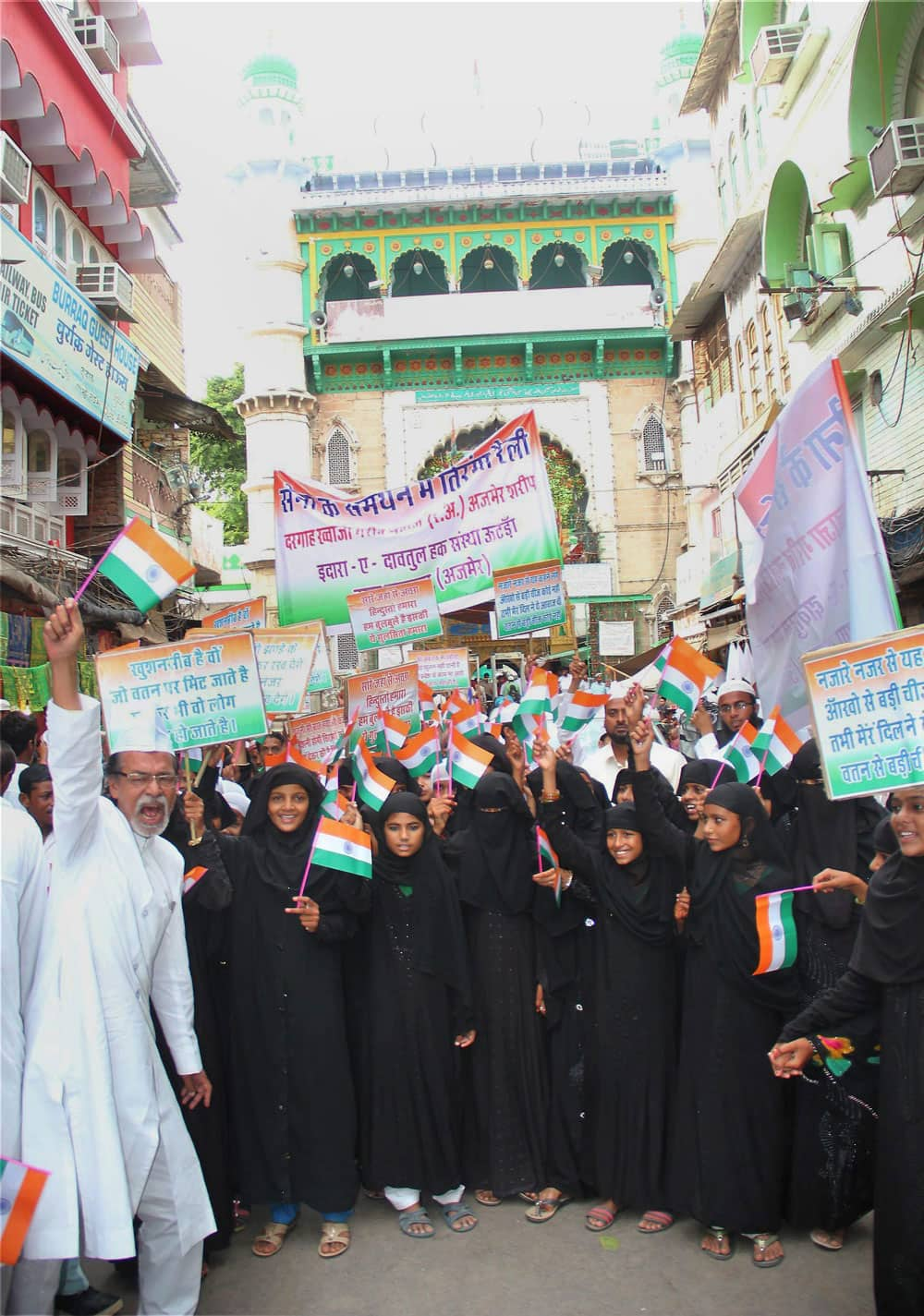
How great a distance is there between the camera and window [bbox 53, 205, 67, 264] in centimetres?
1295

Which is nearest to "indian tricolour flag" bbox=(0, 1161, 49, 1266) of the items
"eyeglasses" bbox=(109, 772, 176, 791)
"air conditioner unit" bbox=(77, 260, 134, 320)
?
"eyeglasses" bbox=(109, 772, 176, 791)

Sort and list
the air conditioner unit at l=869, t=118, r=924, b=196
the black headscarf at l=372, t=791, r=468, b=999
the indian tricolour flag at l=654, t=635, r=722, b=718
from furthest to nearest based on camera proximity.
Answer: the air conditioner unit at l=869, t=118, r=924, b=196
the indian tricolour flag at l=654, t=635, r=722, b=718
the black headscarf at l=372, t=791, r=468, b=999

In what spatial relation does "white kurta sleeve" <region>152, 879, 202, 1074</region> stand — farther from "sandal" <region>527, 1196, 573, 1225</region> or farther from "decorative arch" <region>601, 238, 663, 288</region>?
"decorative arch" <region>601, 238, 663, 288</region>

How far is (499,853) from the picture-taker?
3.98 meters

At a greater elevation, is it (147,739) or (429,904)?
(147,739)

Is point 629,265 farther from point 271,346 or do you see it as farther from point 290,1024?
point 290,1024

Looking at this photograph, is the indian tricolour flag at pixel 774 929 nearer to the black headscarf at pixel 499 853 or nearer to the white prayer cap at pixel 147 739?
the black headscarf at pixel 499 853

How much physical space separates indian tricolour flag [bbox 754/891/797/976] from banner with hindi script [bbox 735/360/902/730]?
143 centimetres

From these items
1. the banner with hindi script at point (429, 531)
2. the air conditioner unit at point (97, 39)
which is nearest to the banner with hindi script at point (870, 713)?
the banner with hindi script at point (429, 531)

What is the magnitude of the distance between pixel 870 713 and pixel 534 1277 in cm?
198

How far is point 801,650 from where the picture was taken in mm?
4668

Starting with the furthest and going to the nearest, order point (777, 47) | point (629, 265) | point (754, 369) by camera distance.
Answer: point (629, 265)
point (754, 369)
point (777, 47)

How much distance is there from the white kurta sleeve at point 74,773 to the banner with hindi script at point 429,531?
434 centimetres

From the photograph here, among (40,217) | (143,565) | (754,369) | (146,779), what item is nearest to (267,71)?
(40,217)
